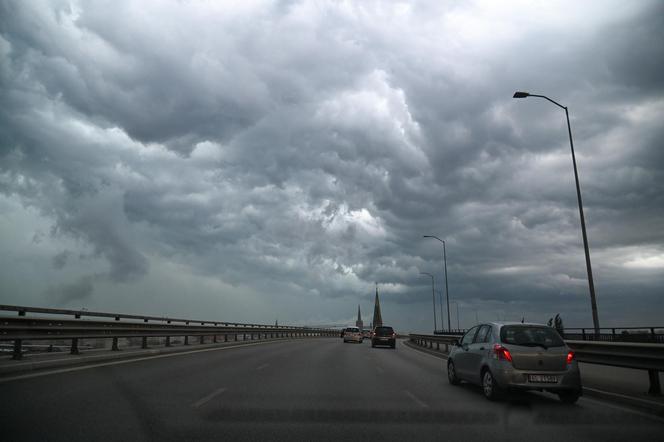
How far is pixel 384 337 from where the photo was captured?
3653 cm

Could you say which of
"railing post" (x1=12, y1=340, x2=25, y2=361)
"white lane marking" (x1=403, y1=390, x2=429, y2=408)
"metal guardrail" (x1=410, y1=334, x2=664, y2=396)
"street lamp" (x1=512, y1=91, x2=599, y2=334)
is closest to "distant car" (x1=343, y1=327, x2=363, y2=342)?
"street lamp" (x1=512, y1=91, x2=599, y2=334)

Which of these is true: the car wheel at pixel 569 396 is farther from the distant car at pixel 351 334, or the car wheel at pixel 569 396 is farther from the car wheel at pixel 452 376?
the distant car at pixel 351 334

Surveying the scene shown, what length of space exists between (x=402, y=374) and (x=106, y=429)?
1004 centimetres

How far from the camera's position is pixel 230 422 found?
723 centimetres

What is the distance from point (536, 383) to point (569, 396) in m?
0.93

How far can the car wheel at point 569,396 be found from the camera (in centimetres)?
993

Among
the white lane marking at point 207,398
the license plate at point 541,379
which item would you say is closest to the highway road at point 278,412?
the white lane marking at point 207,398

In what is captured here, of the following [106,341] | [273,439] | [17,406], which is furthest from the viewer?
[106,341]

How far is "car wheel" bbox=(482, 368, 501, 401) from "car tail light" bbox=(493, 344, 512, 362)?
1.48 feet

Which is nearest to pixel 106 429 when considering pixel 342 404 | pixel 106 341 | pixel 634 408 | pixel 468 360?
pixel 342 404

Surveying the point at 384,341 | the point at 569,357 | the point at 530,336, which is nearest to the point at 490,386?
the point at 530,336

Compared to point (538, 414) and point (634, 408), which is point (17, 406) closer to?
point (538, 414)

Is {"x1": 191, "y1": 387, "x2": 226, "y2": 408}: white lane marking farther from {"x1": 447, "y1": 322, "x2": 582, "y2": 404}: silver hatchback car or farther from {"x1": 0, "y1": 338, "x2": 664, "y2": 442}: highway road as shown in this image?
{"x1": 447, "y1": 322, "x2": 582, "y2": 404}: silver hatchback car

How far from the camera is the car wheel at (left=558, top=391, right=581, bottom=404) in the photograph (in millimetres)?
9933
